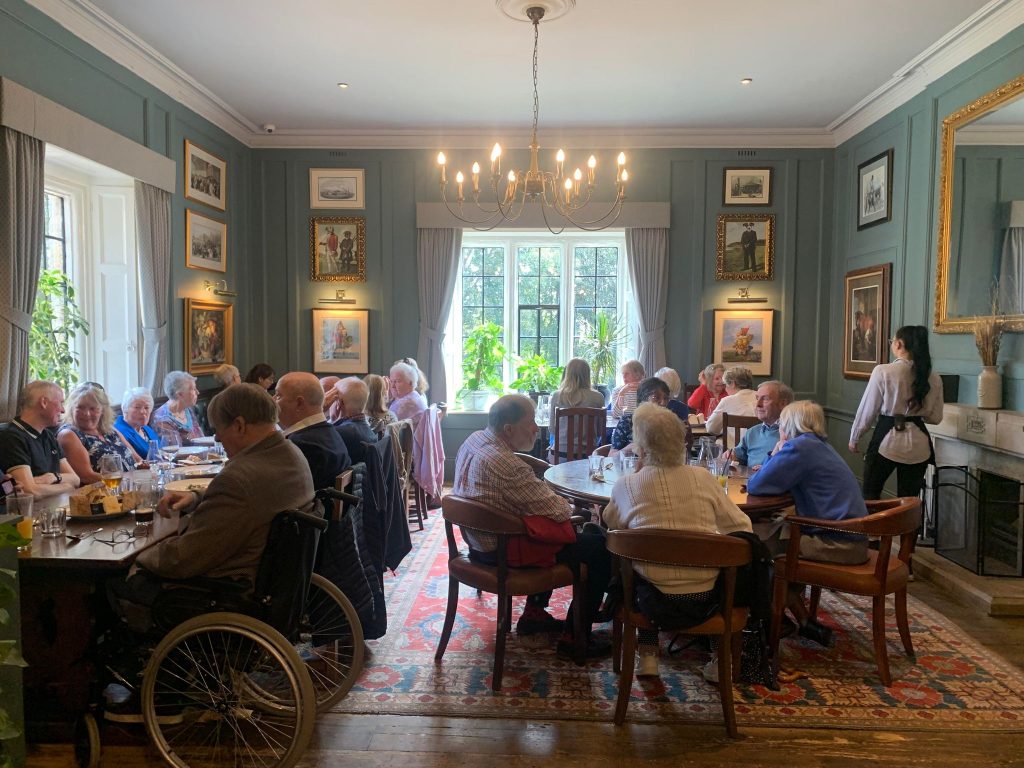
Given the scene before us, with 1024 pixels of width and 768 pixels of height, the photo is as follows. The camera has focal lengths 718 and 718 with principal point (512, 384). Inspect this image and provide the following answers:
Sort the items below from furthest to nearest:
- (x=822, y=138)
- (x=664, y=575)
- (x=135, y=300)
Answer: (x=822, y=138)
(x=135, y=300)
(x=664, y=575)

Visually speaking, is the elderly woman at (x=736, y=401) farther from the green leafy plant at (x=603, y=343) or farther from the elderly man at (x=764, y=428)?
the green leafy plant at (x=603, y=343)

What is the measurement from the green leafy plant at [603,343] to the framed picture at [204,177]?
3995 mm

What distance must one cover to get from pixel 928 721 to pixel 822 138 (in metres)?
6.15

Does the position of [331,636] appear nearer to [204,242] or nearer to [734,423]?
[734,423]

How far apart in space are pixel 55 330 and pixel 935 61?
6.81 meters

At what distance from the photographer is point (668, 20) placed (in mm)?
4855

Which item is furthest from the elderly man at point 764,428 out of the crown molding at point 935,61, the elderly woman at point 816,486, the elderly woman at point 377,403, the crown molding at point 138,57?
the crown molding at point 138,57

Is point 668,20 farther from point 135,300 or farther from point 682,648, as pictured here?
point 135,300

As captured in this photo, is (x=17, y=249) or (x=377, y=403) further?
(x=377, y=403)

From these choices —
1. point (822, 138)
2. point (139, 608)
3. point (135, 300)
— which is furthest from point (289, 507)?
point (822, 138)

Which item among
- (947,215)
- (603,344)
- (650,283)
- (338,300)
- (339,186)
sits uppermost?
(339,186)

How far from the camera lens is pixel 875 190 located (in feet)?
21.6

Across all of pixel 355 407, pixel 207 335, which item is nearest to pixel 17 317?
pixel 355 407

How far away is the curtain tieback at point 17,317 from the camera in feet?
13.7
